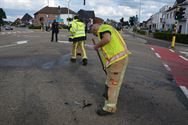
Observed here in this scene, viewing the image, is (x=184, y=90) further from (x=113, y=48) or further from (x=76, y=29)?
(x=76, y=29)

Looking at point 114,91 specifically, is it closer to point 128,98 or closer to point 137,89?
point 128,98

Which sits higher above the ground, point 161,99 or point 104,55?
point 104,55

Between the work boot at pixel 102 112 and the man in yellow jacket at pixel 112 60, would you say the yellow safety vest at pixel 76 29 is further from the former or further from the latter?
the work boot at pixel 102 112

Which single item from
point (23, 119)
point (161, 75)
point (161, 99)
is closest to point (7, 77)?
point (23, 119)

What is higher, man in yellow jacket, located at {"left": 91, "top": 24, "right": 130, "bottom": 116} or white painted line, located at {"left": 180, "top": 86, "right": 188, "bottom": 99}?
man in yellow jacket, located at {"left": 91, "top": 24, "right": 130, "bottom": 116}

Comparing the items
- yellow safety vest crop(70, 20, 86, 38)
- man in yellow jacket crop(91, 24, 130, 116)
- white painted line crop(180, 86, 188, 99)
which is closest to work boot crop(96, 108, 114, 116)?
man in yellow jacket crop(91, 24, 130, 116)

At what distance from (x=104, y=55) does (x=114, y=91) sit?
2.16 feet

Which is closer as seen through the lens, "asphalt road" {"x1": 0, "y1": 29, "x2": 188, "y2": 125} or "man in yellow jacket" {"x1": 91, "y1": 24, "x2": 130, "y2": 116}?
"asphalt road" {"x1": 0, "y1": 29, "x2": 188, "y2": 125}

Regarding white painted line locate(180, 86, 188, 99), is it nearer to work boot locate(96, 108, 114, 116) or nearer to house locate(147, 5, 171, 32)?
work boot locate(96, 108, 114, 116)

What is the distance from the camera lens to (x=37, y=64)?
864 cm

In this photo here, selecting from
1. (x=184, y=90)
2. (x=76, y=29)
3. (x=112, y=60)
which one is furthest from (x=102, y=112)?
(x=76, y=29)

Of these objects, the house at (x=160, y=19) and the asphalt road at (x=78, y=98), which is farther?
the house at (x=160, y=19)

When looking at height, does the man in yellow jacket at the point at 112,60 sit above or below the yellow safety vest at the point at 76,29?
below

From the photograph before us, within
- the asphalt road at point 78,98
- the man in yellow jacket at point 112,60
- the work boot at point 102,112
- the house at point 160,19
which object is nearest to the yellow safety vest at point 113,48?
the man in yellow jacket at point 112,60
